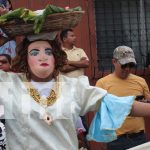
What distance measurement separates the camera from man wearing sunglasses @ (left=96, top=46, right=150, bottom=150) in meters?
5.48

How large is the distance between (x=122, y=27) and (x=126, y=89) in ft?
5.56

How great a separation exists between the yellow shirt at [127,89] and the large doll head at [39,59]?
1.74 m

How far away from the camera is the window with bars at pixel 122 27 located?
7.00 metres

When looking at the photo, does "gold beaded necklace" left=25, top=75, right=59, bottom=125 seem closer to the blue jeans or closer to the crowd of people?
the crowd of people

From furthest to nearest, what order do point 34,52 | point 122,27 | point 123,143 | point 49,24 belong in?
point 122,27, point 123,143, point 34,52, point 49,24

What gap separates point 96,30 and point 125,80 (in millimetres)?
1405

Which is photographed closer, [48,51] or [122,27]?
[48,51]

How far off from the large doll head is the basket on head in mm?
137

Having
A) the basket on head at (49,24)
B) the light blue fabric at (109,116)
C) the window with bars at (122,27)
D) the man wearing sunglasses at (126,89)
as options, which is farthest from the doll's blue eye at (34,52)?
the window with bars at (122,27)

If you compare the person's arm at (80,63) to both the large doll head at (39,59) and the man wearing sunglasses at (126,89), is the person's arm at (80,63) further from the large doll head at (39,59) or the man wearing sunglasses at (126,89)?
the large doll head at (39,59)

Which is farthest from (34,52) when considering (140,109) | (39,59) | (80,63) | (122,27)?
(122,27)

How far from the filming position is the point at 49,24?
3699mm

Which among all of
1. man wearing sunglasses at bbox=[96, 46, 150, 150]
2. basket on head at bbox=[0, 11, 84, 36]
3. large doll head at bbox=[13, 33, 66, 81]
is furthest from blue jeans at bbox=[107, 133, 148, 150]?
basket on head at bbox=[0, 11, 84, 36]

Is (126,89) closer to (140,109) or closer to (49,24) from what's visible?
(140,109)
